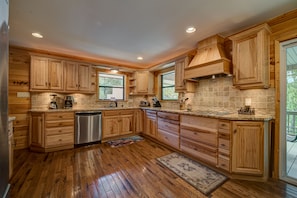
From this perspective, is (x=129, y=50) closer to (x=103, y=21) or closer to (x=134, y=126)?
(x=103, y=21)

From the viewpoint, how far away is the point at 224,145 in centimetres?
222

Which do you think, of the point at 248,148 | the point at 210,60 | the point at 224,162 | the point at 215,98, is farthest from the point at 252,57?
the point at 224,162

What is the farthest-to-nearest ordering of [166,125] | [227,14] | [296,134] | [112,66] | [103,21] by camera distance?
[112,66] → [166,125] → [296,134] → [103,21] → [227,14]

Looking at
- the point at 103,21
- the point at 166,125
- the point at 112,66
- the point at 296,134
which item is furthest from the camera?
the point at 112,66

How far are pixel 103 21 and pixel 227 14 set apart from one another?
6.34ft

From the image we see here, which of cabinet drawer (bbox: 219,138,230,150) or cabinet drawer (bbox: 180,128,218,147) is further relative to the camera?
cabinet drawer (bbox: 180,128,218,147)

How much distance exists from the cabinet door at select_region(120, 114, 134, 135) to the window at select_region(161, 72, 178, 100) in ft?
4.53

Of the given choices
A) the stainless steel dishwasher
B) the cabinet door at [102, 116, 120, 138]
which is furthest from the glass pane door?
the stainless steel dishwasher

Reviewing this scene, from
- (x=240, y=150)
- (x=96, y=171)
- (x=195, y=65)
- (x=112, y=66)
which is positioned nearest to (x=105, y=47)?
(x=112, y=66)

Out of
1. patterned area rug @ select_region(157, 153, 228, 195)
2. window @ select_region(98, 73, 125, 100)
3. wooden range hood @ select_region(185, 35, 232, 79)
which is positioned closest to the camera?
patterned area rug @ select_region(157, 153, 228, 195)

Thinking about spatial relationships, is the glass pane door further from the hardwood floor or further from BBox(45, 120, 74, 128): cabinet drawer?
BBox(45, 120, 74, 128): cabinet drawer

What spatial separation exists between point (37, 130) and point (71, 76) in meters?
1.54

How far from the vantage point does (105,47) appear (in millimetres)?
3365

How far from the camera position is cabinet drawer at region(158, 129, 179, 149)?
3.13 meters
